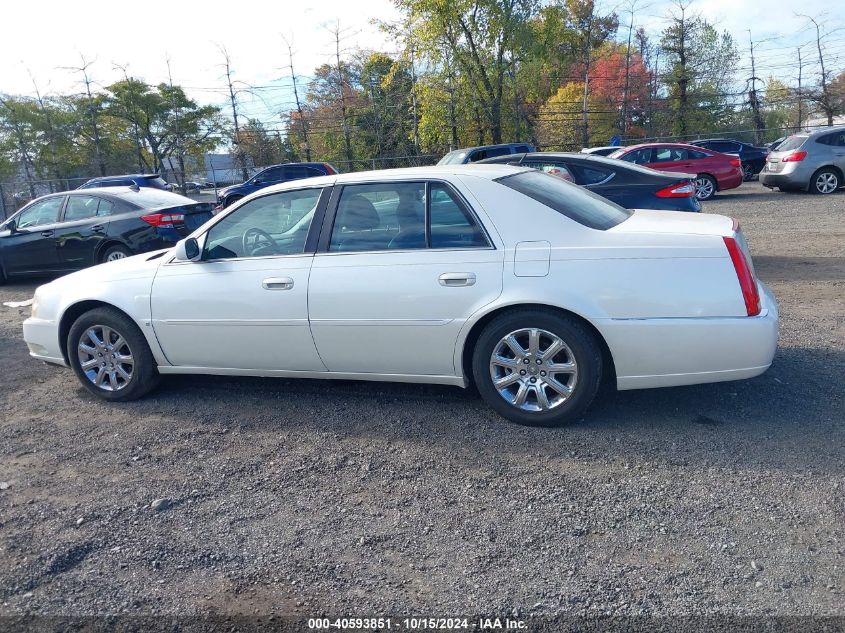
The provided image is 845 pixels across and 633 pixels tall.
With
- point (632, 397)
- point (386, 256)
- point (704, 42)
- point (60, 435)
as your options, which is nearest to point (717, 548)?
point (632, 397)

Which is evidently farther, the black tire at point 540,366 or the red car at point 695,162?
the red car at point 695,162

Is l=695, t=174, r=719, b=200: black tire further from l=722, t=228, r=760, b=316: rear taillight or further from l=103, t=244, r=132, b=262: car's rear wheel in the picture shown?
l=722, t=228, r=760, b=316: rear taillight

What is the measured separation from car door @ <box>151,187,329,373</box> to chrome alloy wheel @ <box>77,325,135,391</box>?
41 cm

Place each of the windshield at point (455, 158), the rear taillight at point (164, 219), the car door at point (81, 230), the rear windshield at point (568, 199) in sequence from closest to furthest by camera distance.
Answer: the rear windshield at point (568, 199)
the rear taillight at point (164, 219)
the car door at point (81, 230)
the windshield at point (455, 158)

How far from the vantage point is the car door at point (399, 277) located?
4504 millimetres

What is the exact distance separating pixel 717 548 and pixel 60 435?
4141 millimetres

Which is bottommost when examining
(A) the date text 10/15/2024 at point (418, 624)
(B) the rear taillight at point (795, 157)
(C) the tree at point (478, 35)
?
(A) the date text 10/15/2024 at point (418, 624)

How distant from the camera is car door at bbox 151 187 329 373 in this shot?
4.91 m

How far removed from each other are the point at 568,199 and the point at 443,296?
3.74 ft

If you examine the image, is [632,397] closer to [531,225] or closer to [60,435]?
[531,225]

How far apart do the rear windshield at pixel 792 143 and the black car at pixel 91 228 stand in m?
14.4

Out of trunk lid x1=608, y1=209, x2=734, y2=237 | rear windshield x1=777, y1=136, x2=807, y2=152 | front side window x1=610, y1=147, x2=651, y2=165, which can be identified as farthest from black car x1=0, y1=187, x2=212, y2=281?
rear windshield x1=777, y1=136, x2=807, y2=152

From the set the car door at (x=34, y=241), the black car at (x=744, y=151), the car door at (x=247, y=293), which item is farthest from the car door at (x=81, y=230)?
the black car at (x=744, y=151)

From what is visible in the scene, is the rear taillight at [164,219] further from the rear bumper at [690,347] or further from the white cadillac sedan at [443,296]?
the rear bumper at [690,347]
